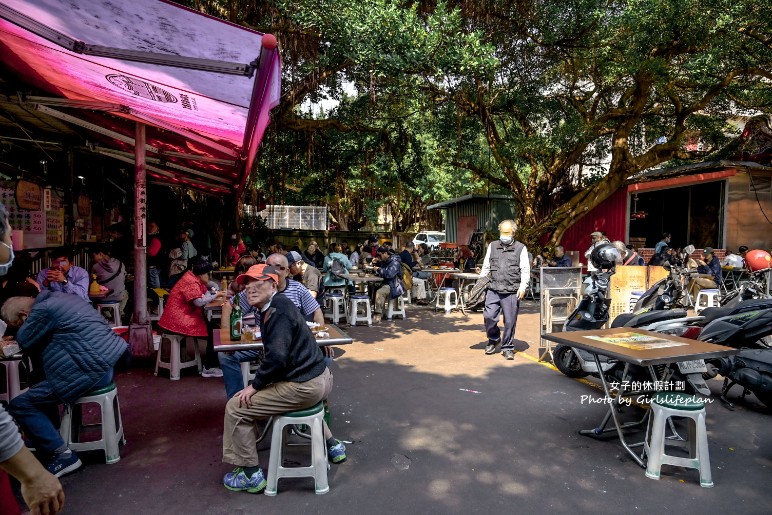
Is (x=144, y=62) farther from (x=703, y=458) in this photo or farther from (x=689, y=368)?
(x=703, y=458)

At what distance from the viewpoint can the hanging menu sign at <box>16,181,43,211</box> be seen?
21.2 ft

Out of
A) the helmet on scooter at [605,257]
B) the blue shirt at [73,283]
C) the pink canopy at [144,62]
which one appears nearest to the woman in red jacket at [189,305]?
the blue shirt at [73,283]

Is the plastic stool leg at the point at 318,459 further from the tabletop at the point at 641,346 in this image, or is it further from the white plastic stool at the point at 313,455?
the tabletop at the point at 641,346

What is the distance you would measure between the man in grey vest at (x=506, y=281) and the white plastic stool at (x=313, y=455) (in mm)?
4032

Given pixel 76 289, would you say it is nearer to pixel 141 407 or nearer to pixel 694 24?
pixel 141 407

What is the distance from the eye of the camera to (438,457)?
385 cm

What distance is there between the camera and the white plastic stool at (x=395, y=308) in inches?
406

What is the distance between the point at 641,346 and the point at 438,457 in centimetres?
172

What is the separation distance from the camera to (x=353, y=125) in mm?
13164

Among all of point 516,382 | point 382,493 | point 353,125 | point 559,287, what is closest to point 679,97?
point 353,125

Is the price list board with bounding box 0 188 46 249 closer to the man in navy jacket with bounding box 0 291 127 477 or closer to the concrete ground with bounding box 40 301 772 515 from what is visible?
the concrete ground with bounding box 40 301 772 515

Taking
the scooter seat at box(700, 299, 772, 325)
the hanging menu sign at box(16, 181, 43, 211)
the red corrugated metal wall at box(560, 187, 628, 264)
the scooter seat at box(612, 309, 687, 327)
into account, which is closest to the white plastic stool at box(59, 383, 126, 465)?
the hanging menu sign at box(16, 181, 43, 211)

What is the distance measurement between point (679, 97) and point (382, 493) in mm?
14934

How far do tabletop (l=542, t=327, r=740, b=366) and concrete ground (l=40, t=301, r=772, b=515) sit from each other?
2.91ft
